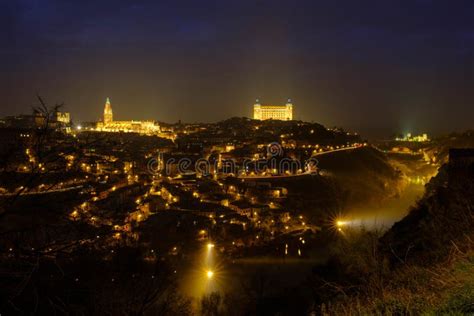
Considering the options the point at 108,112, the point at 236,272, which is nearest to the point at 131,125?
the point at 108,112

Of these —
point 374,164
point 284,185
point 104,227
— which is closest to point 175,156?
point 284,185

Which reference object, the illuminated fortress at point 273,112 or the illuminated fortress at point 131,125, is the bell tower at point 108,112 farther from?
the illuminated fortress at point 273,112

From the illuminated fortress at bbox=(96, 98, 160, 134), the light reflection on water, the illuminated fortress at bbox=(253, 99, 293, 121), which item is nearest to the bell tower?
the illuminated fortress at bbox=(96, 98, 160, 134)

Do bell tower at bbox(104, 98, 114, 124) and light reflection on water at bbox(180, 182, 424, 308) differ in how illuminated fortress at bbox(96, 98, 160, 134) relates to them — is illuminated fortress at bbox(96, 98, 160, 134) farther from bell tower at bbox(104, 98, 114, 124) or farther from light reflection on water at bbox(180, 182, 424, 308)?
light reflection on water at bbox(180, 182, 424, 308)

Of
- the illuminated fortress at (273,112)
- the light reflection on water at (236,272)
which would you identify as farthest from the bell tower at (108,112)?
the light reflection on water at (236,272)

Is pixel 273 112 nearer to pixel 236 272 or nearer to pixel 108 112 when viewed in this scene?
pixel 108 112

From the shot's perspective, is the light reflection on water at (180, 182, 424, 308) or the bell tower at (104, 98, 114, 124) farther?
the bell tower at (104, 98, 114, 124)

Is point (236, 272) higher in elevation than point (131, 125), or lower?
lower

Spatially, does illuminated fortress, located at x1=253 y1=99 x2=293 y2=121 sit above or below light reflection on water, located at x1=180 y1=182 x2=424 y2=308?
above

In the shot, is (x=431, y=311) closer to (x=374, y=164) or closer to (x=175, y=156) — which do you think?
(x=175, y=156)
